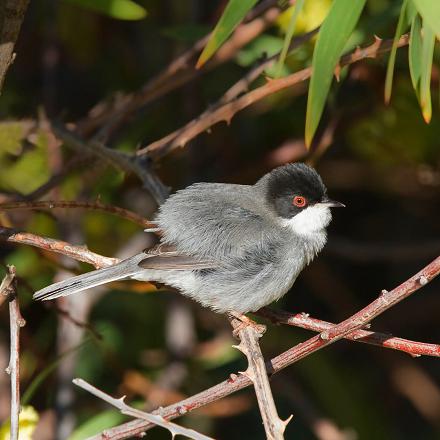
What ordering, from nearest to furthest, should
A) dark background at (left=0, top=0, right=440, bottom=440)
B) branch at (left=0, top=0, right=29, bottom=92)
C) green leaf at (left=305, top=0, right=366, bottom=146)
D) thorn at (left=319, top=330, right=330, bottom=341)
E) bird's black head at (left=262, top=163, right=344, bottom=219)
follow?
1. thorn at (left=319, top=330, right=330, bottom=341)
2. green leaf at (left=305, top=0, right=366, bottom=146)
3. branch at (left=0, top=0, right=29, bottom=92)
4. bird's black head at (left=262, top=163, right=344, bottom=219)
5. dark background at (left=0, top=0, right=440, bottom=440)

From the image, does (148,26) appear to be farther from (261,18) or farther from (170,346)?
(170,346)

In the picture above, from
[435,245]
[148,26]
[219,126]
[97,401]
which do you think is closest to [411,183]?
[435,245]

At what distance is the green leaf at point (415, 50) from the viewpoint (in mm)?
2754

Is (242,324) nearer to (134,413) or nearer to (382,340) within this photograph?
(382,340)

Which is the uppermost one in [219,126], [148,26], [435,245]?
[148,26]

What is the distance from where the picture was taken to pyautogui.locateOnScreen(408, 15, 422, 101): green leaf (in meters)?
2.75

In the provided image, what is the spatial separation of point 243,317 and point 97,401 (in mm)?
1737

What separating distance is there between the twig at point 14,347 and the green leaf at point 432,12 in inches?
56.5

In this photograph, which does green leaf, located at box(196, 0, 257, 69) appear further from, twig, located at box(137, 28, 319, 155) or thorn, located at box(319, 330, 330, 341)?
twig, located at box(137, 28, 319, 155)

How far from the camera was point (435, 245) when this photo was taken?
5.05 meters

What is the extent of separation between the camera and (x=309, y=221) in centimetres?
395

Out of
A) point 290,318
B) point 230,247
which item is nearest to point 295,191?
point 230,247

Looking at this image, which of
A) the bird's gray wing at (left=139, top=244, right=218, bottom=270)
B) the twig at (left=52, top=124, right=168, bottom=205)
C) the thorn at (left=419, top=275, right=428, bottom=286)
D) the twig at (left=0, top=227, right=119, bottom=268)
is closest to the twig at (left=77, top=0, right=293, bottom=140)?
the twig at (left=52, top=124, right=168, bottom=205)

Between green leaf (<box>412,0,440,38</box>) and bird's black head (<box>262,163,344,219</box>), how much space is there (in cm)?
158
